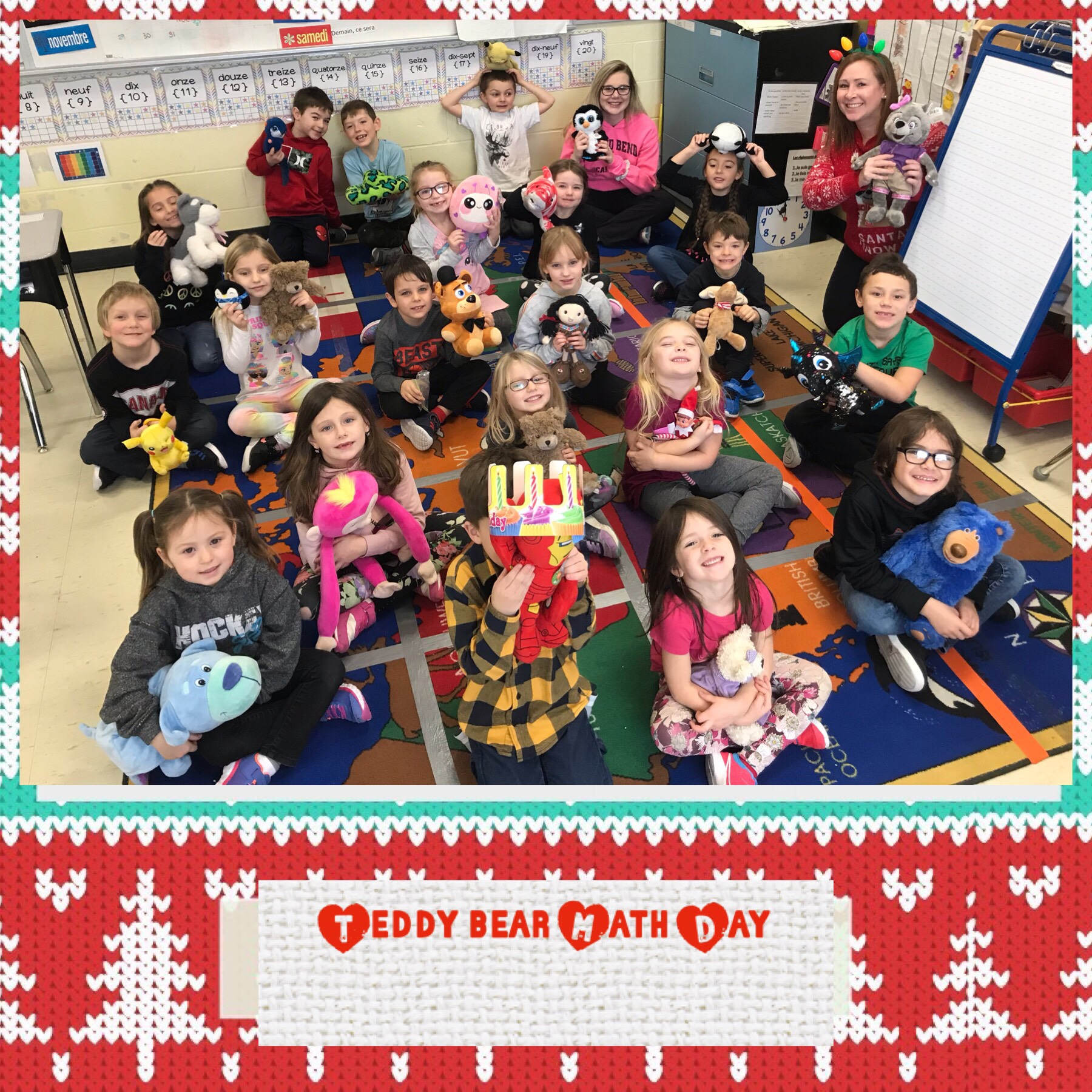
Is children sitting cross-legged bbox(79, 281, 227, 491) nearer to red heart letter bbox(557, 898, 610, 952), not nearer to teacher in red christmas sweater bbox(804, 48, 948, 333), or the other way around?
red heart letter bbox(557, 898, 610, 952)

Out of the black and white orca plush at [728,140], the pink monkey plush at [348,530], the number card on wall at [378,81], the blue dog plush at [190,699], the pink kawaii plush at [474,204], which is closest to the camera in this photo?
the blue dog plush at [190,699]

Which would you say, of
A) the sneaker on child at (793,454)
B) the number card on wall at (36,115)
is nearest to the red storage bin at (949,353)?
the sneaker on child at (793,454)

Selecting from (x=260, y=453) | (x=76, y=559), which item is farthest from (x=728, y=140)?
(x=76, y=559)

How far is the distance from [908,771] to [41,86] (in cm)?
547

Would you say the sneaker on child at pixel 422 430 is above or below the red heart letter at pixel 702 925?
below

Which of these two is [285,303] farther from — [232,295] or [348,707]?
[348,707]

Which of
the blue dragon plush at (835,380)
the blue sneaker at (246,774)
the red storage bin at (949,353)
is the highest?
the blue dragon plush at (835,380)

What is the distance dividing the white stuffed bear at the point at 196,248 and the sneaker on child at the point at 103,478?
122 cm

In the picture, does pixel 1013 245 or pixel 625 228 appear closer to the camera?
pixel 1013 245

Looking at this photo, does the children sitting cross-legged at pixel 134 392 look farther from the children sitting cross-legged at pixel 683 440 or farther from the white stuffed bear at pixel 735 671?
the white stuffed bear at pixel 735 671

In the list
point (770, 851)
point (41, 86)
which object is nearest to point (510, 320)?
point (41, 86)

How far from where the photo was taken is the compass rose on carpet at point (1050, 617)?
2.69m

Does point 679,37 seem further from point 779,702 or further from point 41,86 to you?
point 779,702

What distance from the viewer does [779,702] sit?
241cm
